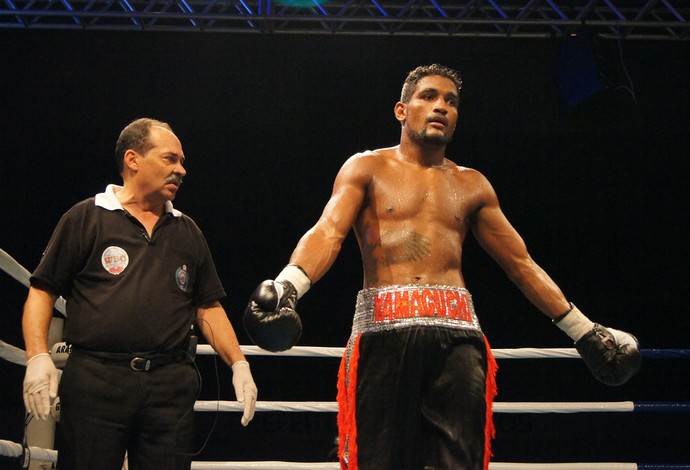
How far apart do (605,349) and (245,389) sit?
0.95m

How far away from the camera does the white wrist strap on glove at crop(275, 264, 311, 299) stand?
1.68m

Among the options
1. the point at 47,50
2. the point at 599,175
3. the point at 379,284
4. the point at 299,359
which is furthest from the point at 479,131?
the point at 379,284

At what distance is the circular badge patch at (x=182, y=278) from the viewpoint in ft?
6.67

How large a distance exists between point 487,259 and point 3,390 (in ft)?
12.1

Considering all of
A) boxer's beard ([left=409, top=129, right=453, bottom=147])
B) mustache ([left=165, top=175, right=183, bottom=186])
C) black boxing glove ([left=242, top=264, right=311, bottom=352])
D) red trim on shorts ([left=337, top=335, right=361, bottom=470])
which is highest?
boxer's beard ([left=409, top=129, right=453, bottom=147])

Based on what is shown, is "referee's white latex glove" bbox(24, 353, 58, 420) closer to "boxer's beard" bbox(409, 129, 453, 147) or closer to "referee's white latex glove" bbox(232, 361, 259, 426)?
"referee's white latex glove" bbox(232, 361, 259, 426)

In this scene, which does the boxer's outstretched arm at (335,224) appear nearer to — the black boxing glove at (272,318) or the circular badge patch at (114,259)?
the black boxing glove at (272,318)

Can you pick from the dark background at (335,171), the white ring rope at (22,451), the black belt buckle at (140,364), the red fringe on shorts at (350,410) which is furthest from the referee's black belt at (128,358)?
the dark background at (335,171)

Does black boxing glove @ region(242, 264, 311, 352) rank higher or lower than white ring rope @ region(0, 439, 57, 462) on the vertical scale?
higher

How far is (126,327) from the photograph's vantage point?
1.88 metres

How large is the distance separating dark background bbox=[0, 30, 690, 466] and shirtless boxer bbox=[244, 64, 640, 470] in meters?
3.54

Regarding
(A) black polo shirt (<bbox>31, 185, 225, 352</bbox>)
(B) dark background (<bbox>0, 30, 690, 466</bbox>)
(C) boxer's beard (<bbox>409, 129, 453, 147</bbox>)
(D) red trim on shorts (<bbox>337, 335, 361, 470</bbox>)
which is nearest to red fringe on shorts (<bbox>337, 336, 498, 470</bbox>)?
(D) red trim on shorts (<bbox>337, 335, 361, 470</bbox>)

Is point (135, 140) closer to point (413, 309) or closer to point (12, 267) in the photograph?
point (12, 267)

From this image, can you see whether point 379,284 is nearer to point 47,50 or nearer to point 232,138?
point 232,138
